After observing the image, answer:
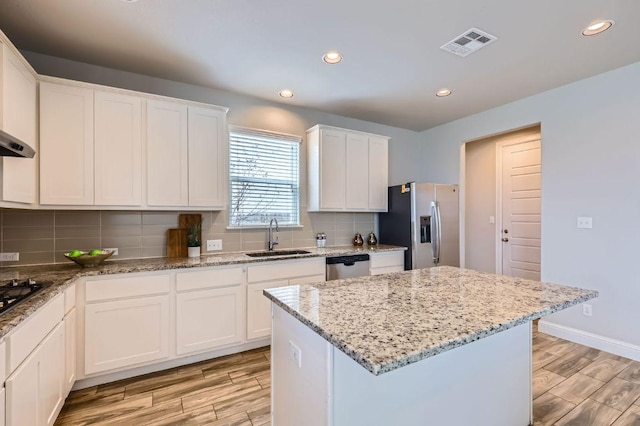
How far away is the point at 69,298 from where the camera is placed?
81.0 inches

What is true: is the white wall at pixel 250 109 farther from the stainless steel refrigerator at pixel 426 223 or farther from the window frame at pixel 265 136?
the stainless steel refrigerator at pixel 426 223

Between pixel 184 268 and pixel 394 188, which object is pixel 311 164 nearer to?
pixel 394 188

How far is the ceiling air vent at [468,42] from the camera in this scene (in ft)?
7.49

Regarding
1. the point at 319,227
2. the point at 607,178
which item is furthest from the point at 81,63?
the point at 607,178

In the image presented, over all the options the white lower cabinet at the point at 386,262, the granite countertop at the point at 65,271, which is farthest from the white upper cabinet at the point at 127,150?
the white lower cabinet at the point at 386,262

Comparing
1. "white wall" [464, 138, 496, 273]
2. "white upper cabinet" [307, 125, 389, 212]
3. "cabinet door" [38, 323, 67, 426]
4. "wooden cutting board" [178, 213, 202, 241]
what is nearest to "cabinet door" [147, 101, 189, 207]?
"wooden cutting board" [178, 213, 202, 241]

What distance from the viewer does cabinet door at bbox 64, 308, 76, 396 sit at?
2.02 meters

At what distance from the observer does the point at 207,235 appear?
3230 mm

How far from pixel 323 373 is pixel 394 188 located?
3.30 m

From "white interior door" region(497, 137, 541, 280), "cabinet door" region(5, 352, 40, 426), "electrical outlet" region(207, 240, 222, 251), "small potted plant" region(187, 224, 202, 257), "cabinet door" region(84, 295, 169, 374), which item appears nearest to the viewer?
"cabinet door" region(5, 352, 40, 426)

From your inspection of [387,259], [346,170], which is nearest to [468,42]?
[346,170]

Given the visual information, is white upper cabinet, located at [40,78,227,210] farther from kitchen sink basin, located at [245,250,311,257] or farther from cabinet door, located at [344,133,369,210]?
cabinet door, located at [344,133,369,210]

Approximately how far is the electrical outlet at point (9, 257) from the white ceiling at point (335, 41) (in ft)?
5.58

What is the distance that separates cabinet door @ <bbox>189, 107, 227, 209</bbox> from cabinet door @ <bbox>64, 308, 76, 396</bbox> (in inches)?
49.2
